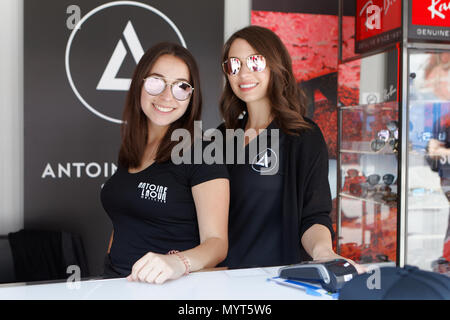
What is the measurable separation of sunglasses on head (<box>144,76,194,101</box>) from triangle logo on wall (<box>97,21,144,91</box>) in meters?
1.82

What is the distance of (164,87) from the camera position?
6.28 feet

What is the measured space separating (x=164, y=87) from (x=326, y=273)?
101cm

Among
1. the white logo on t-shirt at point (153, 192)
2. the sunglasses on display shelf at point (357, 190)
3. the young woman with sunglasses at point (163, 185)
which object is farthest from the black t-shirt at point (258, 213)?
the sunglasses on display shelf at point (357, 190)

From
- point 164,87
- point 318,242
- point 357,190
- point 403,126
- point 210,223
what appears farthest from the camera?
point 357,190

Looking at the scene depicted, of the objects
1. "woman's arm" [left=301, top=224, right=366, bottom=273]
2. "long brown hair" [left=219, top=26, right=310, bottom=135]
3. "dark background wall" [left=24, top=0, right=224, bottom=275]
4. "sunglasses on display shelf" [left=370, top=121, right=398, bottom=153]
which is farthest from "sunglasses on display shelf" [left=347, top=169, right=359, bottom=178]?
"woman's arm" [left=301, top=224, right=366, bottom=273]

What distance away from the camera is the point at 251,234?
2.03m

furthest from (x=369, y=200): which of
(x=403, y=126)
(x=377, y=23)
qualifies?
(x=377, y=23)

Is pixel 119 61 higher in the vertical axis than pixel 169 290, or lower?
higher

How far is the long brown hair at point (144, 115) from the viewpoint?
1.92 meters

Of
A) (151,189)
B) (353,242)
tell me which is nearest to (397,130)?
(353,242)

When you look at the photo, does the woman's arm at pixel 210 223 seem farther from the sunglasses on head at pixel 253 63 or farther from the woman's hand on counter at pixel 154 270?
the sunglasses on head at pixel 253 63

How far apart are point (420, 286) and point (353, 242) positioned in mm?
3114

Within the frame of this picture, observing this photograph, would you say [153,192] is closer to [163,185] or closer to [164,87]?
[163,185]
